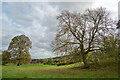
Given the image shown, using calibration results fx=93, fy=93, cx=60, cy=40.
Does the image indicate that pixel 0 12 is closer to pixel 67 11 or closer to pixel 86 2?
pixel 67 11

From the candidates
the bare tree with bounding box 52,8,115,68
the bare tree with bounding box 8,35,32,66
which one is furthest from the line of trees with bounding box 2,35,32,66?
the bare tree with bounding box 52,8,115,68

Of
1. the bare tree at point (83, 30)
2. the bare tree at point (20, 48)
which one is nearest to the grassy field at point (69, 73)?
the bare tree at point (83, 30)

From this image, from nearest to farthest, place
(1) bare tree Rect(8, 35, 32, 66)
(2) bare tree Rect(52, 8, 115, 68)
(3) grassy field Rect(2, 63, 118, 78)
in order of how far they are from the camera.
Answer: (3) grassy field Rect(2, 63, 118, 78) < (2) bare tree Rect(52, 8, 115, 68) < (1) bare tree Rect(8, 35, 32, 66)

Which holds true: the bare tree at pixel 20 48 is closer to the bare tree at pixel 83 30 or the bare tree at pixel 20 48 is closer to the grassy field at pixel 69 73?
the bare tree at pixel 83 30

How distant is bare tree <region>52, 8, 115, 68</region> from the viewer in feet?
35.7

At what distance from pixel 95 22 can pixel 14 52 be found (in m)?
15.2

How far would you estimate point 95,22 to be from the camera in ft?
37.8

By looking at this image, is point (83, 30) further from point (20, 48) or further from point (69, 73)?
point (20, 48)

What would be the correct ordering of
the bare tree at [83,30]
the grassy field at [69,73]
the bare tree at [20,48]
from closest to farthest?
the grassy field at [69,73], the bare tree at [83,30], the bare tree at [20,48]

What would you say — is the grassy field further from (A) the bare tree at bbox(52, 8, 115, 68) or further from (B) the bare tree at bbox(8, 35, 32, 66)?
(B) the bare tree at bbox(8, 35, 32, 66)

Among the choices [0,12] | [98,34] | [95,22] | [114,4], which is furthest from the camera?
[95,22]

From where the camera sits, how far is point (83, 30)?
38.3ft

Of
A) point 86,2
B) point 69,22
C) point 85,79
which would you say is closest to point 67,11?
point 69,22

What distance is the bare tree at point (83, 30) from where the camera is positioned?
10.9 m
